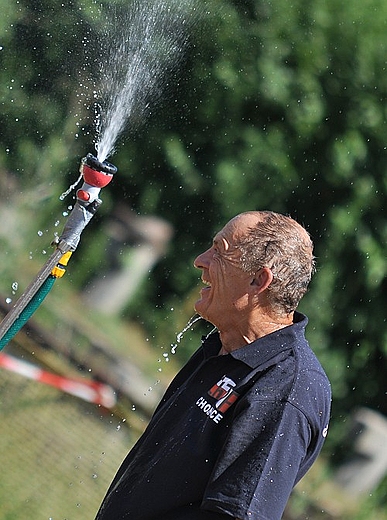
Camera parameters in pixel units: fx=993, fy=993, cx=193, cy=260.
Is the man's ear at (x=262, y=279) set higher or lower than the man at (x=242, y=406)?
higher

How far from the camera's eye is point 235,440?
2.27 metres

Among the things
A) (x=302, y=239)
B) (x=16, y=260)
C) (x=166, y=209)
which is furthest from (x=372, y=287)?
(x=302, y=239)

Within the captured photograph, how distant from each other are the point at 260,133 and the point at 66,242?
3850 millimetres

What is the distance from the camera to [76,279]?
23.7 ft

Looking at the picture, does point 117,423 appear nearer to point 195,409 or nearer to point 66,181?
point 66,181

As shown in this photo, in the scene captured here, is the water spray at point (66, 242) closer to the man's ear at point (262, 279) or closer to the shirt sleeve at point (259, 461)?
the man's ear at point (262, 279)

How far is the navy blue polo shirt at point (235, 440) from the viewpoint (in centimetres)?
224

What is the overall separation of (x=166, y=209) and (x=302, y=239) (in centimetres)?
427

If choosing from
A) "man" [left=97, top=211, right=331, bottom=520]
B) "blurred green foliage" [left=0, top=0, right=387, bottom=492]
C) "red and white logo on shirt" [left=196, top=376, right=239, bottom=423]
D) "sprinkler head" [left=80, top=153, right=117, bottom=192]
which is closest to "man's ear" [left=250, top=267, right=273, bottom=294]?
"man" [left=97, top=211, right=331, bottom=520]

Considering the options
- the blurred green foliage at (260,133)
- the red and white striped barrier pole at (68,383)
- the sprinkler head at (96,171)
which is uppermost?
the sprinkler head at (96,171)

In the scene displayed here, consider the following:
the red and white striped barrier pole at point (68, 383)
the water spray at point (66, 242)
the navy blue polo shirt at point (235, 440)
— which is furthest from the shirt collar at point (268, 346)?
the red and white striped barrier pole at point (68, 383)

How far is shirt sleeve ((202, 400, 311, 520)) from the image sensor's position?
222 centimetres

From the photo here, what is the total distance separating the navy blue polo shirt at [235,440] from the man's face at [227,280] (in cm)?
11

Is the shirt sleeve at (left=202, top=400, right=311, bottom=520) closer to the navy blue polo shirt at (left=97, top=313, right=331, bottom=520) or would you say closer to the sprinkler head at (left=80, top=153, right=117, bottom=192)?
the navy blue polo shirt at (left=97, top=313, right=331, bottom=520)
